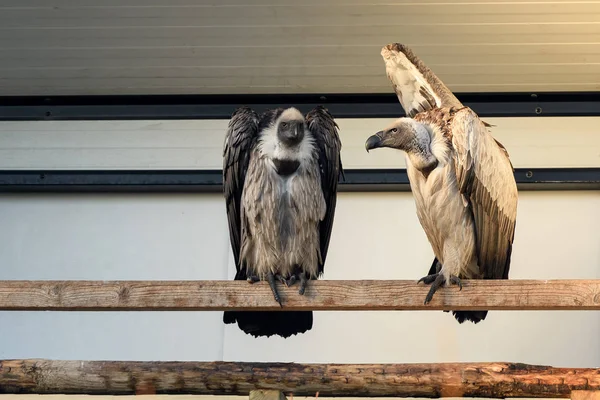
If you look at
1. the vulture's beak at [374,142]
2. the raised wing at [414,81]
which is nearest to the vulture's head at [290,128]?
the vulture's beak at [374,142]

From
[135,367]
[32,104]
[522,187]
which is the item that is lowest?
[135,367]

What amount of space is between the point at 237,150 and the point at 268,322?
94 cm

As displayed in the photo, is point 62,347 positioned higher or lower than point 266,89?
lower

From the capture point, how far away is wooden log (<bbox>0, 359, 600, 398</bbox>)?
4406mm

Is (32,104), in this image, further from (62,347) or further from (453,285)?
(453,285)

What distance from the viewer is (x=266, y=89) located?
22.6ft

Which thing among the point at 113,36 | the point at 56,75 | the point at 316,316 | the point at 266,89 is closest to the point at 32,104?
the point at 56,75

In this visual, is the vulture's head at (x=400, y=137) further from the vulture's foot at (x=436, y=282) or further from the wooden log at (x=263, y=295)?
the wooden log at (x=263, y=295)

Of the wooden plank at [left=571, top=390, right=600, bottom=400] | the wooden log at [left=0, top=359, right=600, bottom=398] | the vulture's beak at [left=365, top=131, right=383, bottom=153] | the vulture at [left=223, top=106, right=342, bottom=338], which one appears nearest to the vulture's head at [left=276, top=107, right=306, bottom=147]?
the vulture at [left=223, top=106, right=342, bottom=338]

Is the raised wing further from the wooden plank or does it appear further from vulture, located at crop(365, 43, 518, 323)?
the wooden plank

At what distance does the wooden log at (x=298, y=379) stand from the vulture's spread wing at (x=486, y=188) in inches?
42.6

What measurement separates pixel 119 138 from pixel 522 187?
273 centimetres

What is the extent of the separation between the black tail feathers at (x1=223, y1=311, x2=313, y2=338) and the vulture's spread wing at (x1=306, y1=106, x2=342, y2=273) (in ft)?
1.42

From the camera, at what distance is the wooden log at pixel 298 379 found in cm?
441
